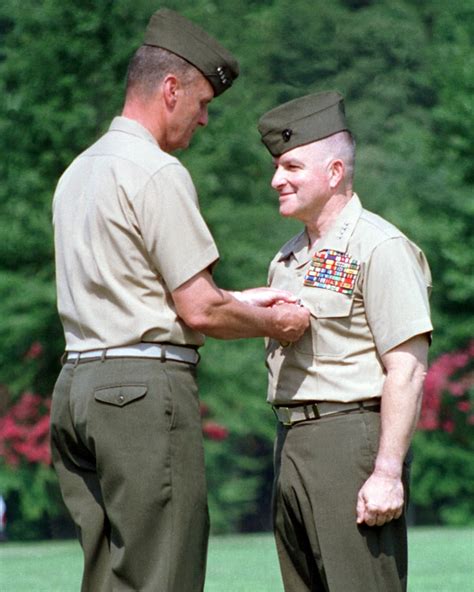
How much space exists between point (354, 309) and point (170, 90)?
87cm

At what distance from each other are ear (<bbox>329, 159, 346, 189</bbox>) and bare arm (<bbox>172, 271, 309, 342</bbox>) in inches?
15.4

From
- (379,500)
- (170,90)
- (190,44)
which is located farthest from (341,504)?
(190,44)

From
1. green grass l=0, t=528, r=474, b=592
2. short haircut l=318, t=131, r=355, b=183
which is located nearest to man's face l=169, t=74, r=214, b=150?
short haircut l=318, t=131, r=355, b=183

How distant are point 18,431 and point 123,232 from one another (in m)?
21.8

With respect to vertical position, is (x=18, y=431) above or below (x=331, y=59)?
below

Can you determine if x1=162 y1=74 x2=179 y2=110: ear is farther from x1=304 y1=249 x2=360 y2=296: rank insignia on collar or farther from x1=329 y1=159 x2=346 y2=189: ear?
x1=304 y1=249 x2=360 y2=296: rank insignia on collar

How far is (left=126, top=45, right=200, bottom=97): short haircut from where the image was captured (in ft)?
13.9

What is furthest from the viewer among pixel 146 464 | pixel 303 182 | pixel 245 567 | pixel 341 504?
pixel 245 567

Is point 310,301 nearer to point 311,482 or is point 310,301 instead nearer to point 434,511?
point 311,482

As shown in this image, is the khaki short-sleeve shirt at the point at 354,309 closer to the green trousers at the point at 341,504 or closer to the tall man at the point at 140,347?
the green trousers at the point at 341,504

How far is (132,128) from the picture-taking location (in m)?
4.22

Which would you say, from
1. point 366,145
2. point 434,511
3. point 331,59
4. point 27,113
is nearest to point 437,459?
point 434,511

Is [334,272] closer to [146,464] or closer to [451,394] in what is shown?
[146,464]

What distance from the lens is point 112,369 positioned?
405 centimetres
